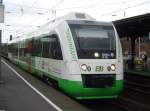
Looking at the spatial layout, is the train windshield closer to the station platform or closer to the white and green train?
the white and green train

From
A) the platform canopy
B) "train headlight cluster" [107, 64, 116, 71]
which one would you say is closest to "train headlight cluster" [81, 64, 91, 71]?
"train headlight cluster" [107, 64, 116, 71]

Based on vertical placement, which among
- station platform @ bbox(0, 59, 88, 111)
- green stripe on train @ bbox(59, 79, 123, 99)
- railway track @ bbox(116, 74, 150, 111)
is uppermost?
Result: green stripe on train @ bbox(59, 79, 123, 99)

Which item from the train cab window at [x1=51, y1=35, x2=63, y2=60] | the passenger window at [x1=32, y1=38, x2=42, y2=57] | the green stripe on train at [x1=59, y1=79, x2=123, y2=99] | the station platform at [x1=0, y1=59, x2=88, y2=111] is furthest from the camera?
the passenger window at [x1=32, y1=38, x2=42, y2=57]

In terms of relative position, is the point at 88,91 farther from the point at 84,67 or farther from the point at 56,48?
the point at 56,48

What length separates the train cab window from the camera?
606 inches

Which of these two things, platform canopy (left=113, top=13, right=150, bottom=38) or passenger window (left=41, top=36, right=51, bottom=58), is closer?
passenger window (left=41, top=36, right=51, bottom=58)

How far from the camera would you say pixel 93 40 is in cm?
1502

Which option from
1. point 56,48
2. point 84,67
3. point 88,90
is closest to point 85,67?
point 84,67

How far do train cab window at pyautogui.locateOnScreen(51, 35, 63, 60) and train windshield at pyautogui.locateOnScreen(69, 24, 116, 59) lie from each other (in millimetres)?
864

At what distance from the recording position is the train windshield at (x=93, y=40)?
1468 centimetres

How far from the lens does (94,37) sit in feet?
49.5

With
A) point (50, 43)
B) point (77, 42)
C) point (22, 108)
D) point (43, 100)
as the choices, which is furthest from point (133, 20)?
point (22, 108)

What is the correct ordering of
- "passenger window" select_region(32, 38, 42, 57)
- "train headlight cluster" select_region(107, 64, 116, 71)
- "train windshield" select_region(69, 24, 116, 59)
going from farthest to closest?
1. "passenger window" select_region(32, 38, 42, 57)
2. "train windshield" select_region(69, 24, 116, 59)
3. "train headlight cluster" select_region(107, 64, 116, 71)

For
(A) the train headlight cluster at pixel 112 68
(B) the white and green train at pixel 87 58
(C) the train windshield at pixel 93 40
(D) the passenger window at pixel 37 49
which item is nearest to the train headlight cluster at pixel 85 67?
(B) the white and green train at pixel 87 58
